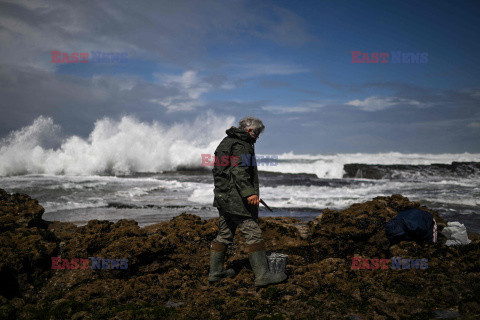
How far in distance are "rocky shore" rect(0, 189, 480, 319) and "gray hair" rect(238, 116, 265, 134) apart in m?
1.77

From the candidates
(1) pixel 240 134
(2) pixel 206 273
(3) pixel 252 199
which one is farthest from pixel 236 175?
(2) pixel 206 273

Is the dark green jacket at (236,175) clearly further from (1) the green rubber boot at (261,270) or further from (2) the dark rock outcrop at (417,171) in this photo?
(2) the dark rock outcrop at (417,171)

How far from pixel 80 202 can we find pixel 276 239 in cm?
946

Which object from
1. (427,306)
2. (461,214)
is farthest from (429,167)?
(427,306)

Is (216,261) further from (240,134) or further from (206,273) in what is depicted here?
(240,134)

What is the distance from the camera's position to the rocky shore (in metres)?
3.47

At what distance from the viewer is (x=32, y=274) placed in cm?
423

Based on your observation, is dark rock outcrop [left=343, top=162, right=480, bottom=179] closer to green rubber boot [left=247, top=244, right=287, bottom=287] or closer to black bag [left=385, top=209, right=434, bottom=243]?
black bag [left=385, top=209, right=434, bottom=243]

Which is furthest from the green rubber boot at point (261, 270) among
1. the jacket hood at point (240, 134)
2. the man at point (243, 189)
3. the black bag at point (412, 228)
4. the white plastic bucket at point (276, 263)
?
the black bag at point (412, 228)

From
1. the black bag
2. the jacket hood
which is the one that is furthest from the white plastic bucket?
the black bag

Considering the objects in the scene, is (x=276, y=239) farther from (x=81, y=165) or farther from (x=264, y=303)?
(x=81, y=165)

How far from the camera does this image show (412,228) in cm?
510

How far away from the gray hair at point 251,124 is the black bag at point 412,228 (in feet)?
8.91

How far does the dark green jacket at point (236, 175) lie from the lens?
3799 millimetres
